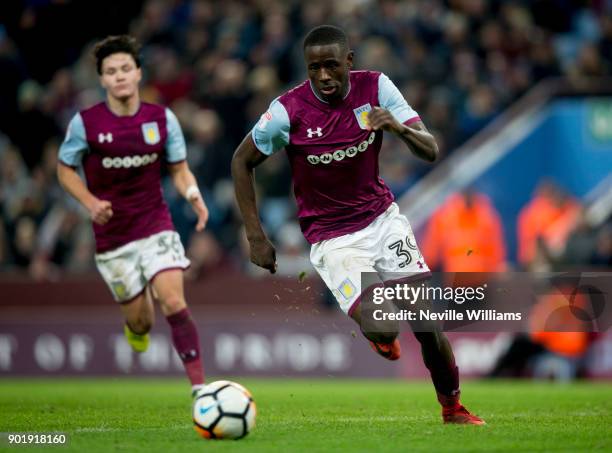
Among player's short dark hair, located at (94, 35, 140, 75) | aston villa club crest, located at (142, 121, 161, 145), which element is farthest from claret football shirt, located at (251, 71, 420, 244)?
player's short dark hair, located at (94, 35, 140, 75)

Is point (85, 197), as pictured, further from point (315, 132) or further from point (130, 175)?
point (315, 132)

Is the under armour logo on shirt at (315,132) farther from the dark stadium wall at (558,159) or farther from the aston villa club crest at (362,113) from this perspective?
the dark stadium wall at (558,159)

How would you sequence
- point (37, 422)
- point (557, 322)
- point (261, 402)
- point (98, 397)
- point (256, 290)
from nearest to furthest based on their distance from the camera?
point (37, 422) < point (261, 402) < point (98, 397) < point (557, 322) < point (256, 290)

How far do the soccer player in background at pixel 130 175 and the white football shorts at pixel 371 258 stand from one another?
2151mm

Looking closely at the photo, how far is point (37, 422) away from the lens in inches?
352

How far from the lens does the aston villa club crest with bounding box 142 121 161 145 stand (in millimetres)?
10297

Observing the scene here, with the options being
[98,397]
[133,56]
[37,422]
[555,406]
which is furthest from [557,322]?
[37,422]

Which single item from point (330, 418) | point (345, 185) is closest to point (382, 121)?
point (345, 185)

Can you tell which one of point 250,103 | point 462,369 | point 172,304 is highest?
point 250,103

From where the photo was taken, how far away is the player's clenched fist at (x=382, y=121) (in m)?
7.36

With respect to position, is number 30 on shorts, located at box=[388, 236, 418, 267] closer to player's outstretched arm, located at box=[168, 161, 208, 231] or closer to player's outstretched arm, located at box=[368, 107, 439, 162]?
player's outstretched arm, located at box=[368, 107, 439, 162]

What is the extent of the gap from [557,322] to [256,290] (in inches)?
160

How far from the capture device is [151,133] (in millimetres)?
Answer: 10320

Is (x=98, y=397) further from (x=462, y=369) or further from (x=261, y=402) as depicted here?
(x=462, y=369)
